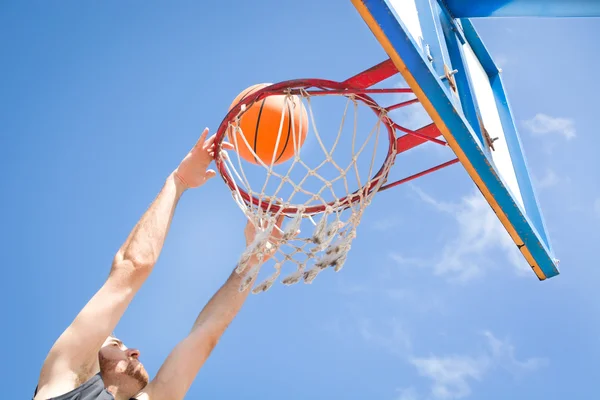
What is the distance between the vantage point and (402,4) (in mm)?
3717

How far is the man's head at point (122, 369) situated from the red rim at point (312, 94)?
1200mm

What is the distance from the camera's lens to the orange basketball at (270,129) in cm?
436

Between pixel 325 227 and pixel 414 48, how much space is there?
117cm

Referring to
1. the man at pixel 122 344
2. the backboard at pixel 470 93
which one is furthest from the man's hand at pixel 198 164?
the backboard at pixel 470 93

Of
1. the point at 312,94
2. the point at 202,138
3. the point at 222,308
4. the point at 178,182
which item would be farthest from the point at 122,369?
the point at 312,94

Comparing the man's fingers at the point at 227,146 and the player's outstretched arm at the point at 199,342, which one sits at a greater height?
the man's fingers at the point at 227,146

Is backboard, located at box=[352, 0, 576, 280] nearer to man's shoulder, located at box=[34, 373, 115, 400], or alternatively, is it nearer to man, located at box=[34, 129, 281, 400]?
man, located at box=[34, 129, 281, 400]

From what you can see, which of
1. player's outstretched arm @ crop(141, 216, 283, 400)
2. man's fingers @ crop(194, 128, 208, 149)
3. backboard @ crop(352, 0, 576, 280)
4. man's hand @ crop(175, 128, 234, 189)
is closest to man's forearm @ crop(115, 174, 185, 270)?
man's hand @ crop(175, 128, 234, 189)

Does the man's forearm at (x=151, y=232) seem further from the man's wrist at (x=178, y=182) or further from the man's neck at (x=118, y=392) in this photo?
the man's neck at (x=118, y=392)

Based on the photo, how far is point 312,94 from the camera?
13.6ft

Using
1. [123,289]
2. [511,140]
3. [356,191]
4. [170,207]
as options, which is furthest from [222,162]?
[511,140]

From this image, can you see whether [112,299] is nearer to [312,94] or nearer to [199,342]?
[199,342]

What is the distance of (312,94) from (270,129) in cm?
43

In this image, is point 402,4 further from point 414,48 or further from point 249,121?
point 249,121
